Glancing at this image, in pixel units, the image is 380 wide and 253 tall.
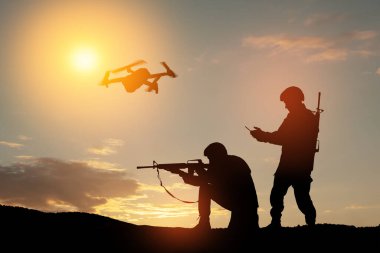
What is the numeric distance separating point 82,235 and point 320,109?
248 inches

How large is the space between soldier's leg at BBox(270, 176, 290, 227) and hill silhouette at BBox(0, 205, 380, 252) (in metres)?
0.35

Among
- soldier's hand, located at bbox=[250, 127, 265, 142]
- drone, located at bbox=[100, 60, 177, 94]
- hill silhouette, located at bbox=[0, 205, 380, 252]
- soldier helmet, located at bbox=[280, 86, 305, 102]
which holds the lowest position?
hill silhouette, located at bbox=[0, 205, 380, 252]

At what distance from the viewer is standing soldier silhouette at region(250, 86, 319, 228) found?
11.2m

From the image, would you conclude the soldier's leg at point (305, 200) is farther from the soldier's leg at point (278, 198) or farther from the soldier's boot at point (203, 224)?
the soldier's boot at point (203, 224)

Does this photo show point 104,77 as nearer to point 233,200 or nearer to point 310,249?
point 233,200

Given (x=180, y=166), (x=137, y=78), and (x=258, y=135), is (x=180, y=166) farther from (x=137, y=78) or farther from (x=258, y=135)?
(x=137, y=78)

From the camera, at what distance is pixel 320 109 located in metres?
11.8

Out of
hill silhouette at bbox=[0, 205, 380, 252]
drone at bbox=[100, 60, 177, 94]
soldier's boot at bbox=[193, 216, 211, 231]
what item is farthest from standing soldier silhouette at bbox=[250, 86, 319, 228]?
drone at bbox=[100, 60, 177, 94]

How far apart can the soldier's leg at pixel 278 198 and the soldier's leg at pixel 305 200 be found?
26 cm

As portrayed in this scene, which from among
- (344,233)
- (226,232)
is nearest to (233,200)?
(226,232)

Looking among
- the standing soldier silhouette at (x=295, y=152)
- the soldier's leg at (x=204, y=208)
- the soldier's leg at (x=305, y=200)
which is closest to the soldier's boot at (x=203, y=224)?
the soldier's leg at (x=204, y=208)

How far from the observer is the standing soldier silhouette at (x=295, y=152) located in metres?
11.2

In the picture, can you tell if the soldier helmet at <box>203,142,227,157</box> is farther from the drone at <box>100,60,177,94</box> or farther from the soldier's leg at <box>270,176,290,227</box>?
the drone at <box>100,60,177,94</box>

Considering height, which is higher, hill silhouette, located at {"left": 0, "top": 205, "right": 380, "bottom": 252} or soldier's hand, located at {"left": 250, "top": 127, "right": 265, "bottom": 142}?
soldier's hand, located at {"left": 250, "top": 127, "right": 265, "bottom": 142}
